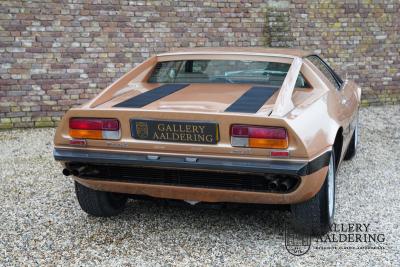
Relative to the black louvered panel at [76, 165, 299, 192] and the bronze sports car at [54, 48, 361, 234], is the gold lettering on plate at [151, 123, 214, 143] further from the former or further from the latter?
the black louvered panel at [76, 165, 299, 192]

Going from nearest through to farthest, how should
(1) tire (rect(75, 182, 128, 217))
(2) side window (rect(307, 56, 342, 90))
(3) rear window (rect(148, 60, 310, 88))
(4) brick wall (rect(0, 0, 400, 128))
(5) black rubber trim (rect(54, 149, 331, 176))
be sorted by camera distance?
(5) black rubber trim (rect(54, 149, 331, 176)) → (1) tire (rect(75, 182, 128, 217)) → (3) rear window (rect(148, 60, 310, 88)) → (2) side window (rect(307, 56, 342, 90)) → (4) brick wall (rect(0, 0, 400, 128))

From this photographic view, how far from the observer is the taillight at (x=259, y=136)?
2643 mm

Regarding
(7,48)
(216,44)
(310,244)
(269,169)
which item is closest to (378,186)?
(310,244)

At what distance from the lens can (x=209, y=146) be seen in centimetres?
273

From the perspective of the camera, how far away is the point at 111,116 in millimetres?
2893

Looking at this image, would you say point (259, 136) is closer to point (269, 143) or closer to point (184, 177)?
point (269, 143)

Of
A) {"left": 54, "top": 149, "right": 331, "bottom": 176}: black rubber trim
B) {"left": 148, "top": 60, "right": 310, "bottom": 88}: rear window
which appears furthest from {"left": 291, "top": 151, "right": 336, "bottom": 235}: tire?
{"left": 148, "top": 60, "right": 310, "bottom": 88}: rear window

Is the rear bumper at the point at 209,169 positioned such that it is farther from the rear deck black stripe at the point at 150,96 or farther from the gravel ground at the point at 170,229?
the rear deck black stripe at the point at 150,96

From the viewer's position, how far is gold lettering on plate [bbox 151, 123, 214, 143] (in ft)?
9.02

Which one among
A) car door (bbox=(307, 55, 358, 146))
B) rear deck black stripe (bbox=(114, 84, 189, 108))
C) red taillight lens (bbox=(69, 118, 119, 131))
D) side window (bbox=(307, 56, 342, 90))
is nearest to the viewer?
red taillight lens (bbox=(69, 118, 119, 131))

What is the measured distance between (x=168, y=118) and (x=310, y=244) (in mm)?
1294

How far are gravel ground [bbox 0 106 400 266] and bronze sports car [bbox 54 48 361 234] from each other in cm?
24

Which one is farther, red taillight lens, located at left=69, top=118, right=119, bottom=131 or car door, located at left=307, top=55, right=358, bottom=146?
car door, located at left=307, top=55, right=358, bottom=146

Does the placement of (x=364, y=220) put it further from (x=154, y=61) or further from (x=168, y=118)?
(x=154, y=61)
